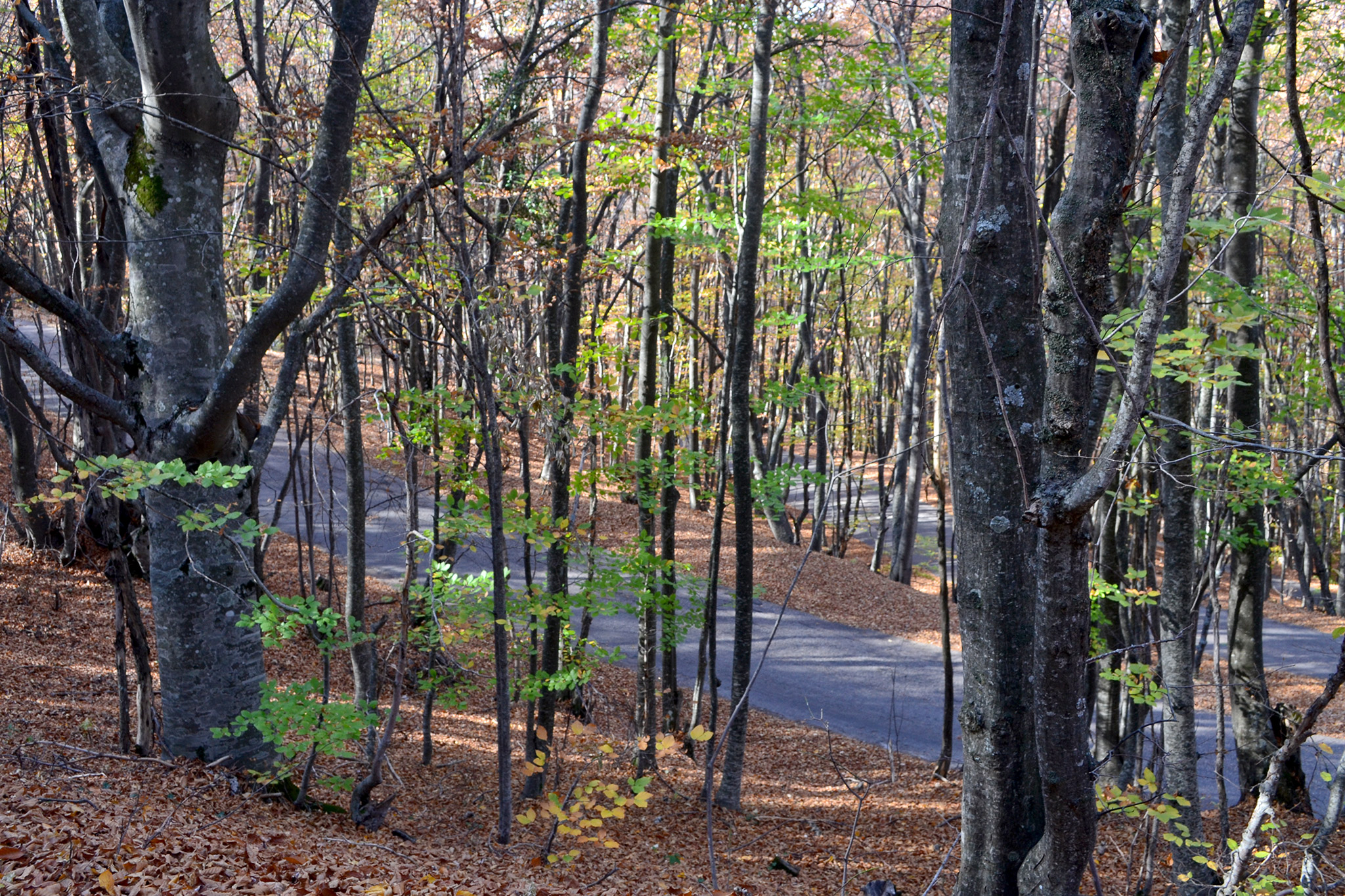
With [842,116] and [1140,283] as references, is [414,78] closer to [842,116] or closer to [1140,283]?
[842,116]

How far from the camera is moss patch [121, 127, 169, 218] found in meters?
4.99

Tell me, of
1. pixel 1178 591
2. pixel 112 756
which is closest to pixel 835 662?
pixel 1178 591

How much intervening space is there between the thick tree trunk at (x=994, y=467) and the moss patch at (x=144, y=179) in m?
4.55

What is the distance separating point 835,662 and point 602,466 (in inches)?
334

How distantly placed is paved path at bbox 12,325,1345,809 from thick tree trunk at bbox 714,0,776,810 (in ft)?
10.1

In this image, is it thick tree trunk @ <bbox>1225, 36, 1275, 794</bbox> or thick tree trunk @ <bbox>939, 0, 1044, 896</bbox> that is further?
thick tree trunk @ <bbox>1225, 36, 1275, 794</bbox>

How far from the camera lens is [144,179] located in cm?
501

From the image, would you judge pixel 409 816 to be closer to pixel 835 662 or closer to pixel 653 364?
pixel 653 364

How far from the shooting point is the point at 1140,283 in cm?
861

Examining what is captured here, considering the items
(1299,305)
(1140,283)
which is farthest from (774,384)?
(1299,305)

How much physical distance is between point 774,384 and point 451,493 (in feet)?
11.9

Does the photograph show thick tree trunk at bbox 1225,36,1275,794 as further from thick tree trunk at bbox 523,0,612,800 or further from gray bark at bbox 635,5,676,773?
thick tree trunk at bbox 523,0,612,800

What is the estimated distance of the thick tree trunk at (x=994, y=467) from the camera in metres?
3.34

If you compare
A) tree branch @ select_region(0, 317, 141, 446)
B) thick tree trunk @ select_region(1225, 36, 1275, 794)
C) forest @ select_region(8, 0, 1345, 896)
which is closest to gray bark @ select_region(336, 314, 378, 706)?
forest @ select_region(8, 0, 1345, 896)
